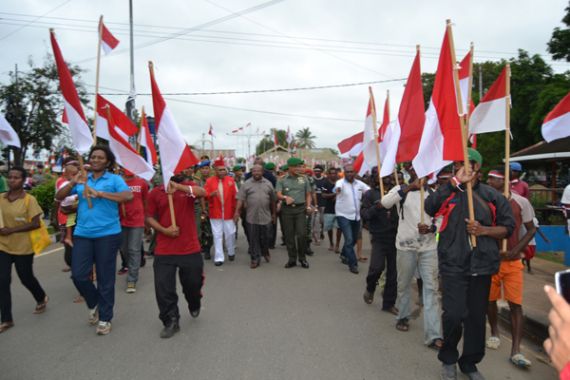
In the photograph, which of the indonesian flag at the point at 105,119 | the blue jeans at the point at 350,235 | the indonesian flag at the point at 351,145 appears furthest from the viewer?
the indonesian flag at the point at 351,145

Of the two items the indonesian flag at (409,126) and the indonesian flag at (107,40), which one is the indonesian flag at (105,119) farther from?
the indonesian flag at (409,126)

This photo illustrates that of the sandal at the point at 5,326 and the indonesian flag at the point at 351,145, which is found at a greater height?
the indonesian flag at the point at 351,145

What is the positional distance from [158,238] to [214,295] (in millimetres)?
1716

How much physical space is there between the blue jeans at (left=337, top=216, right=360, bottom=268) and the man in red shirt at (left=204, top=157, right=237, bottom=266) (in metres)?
2.14

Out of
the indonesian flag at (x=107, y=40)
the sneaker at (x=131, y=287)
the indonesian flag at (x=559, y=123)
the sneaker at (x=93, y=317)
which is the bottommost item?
the sneaker at (x=131, y=287)

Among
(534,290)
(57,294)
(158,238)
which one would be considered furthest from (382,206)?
(57,294)

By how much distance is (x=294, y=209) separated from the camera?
24.6 feet

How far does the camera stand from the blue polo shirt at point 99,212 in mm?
4102

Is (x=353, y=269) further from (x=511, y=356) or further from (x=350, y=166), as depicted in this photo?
(x=511, y=356)

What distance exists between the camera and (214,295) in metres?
5.61

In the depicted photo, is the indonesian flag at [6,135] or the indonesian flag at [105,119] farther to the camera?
the indonesian flag at [105,119]

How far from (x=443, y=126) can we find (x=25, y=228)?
4458 mm

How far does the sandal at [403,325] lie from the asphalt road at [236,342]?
0.22 feet

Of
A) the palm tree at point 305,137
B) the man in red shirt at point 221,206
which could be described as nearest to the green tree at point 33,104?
the man in red shirt at point 221,206
